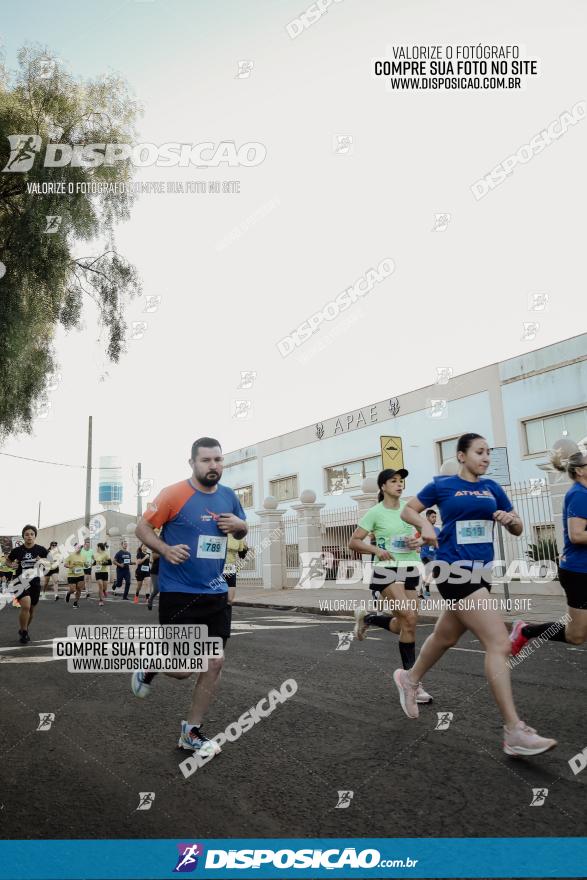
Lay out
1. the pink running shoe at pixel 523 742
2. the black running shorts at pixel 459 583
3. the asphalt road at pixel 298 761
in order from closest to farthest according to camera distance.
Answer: the asphalt road at pixel 298 761 < the pink running shoe at pixel 523 742 < the black running shorts at pixel 459 583

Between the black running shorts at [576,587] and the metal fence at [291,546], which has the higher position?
the metal fence at [291,546]

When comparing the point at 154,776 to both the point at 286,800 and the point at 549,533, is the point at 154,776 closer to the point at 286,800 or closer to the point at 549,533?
the point at 286,800

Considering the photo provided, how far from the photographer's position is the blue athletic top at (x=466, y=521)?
4121mm

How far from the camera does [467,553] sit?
4109mm

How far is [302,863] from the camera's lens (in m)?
2.47

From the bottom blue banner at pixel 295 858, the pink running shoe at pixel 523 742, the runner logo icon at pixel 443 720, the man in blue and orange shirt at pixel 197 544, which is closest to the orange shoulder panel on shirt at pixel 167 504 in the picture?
the man in blue and orange shirt at pixel 197 544

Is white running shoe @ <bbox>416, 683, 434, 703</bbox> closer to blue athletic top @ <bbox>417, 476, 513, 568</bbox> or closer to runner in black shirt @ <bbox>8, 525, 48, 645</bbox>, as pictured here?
blue athletic top @ <bbox>417, 476, 513, 568</bbox>

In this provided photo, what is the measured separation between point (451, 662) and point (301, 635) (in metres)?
3.37

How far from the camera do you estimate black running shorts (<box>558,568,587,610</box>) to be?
5000 mm

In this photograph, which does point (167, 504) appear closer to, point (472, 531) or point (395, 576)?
point (472, 531)

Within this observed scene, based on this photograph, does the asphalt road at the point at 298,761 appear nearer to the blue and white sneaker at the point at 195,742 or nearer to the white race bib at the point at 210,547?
the blue and white sneaker at the point at 195,742

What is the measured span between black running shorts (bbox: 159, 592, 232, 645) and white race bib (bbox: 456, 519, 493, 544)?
1.60m

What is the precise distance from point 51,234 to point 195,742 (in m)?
13.0

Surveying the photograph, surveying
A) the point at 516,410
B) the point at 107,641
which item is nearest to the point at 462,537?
the point at 107,641
